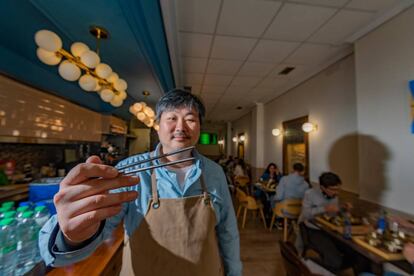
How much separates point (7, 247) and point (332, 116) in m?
3.53

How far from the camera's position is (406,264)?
4.06 feet

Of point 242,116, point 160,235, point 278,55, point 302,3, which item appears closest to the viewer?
point 160,235

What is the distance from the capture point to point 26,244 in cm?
91

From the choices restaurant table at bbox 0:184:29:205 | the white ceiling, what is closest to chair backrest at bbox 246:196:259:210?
the white ceiling

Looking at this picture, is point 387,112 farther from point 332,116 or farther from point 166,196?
point 166,196

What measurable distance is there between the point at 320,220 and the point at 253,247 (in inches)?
48.1

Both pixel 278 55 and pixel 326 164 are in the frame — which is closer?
pixel 278 55

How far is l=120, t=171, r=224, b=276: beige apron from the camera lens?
73 cm

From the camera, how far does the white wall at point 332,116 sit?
2.48 m

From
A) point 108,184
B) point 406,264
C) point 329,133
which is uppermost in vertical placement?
point 329,133

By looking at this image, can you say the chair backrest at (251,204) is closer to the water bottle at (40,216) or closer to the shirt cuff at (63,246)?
the water bottle at (40,216)

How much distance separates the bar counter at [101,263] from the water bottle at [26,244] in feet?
0.43

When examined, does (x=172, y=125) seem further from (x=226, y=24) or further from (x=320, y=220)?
(x=320, y=220)

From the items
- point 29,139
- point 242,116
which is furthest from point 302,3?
point 242,116
